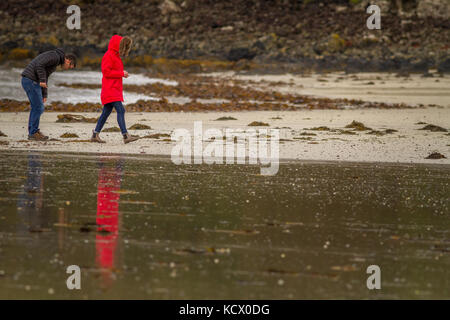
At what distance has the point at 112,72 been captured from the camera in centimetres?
1295

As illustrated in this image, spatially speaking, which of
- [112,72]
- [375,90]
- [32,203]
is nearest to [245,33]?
[375,90]

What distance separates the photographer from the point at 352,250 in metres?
5.98

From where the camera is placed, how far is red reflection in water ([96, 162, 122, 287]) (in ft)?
17.8

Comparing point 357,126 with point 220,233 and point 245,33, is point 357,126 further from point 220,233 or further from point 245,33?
point 245,33

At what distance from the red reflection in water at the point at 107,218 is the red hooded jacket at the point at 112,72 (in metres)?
2.87

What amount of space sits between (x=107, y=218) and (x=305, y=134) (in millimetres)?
8441

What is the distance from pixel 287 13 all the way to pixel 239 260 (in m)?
78.6

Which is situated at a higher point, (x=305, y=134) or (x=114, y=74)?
(x=114, y=74)

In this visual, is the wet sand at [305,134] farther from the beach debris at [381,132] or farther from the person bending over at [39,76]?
the person bending over at [39,76]

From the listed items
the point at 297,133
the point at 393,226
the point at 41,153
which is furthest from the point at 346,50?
the point at 393,226

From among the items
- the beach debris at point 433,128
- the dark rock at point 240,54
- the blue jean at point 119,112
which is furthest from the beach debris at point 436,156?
the dark rock at point 240,54

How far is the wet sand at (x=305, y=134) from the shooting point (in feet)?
41.4

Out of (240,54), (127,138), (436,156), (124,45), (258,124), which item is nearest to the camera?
(436,156)

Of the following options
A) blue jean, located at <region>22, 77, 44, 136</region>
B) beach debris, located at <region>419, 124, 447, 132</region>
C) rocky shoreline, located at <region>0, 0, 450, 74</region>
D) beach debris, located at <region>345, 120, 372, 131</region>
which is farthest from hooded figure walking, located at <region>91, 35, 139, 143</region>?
rocky shoreline, located at <region>0, 0, 450, 74</region>
